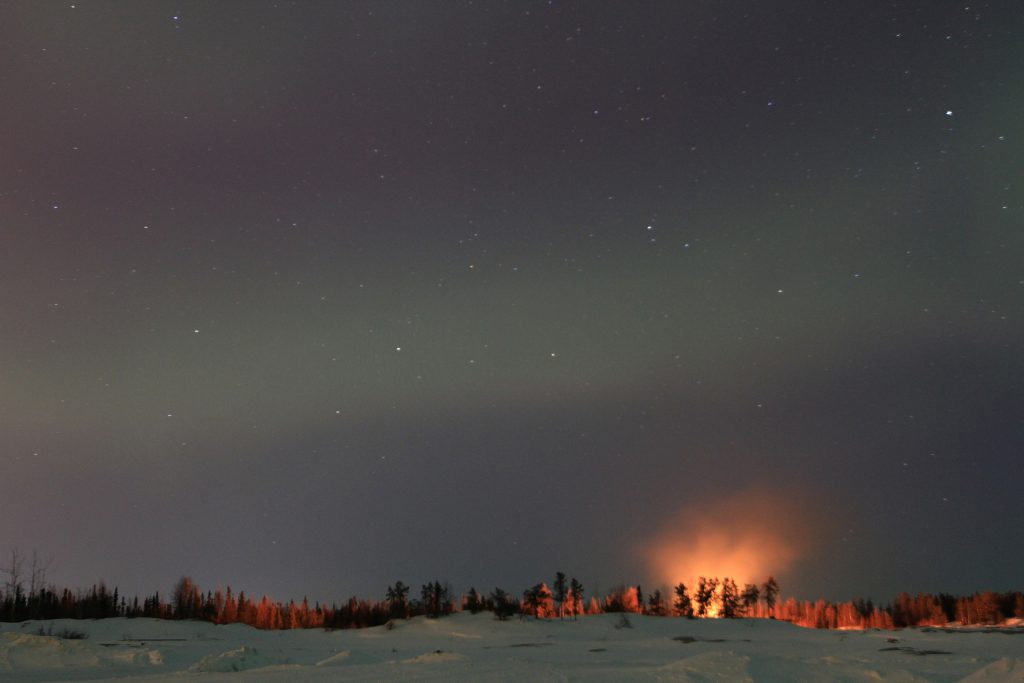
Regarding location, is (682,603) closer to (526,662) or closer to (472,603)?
(472,603)

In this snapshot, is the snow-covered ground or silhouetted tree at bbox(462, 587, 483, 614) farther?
silhouetted tree at bbox(462, 587, 483, 614)

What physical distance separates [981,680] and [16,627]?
109 feet

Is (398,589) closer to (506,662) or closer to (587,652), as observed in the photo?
(587,652)

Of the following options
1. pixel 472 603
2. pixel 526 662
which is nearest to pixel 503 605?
pixel 472 603

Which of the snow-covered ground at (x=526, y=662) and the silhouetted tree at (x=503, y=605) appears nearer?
the snow-covered ground at (x=526, y=662)

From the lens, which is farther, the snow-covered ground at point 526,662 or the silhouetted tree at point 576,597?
the silhouetted tree at point 576,597

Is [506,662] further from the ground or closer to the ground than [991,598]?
further from the ground

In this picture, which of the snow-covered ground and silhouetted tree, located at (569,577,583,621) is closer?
the snow-covered ground

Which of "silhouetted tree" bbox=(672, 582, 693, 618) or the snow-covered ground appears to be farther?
"silhouetted tree" bbox=(672, 582, 693, 618)

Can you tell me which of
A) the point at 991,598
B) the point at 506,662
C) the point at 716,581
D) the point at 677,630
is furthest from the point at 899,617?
the point at 506,662

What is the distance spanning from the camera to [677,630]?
31.3 m

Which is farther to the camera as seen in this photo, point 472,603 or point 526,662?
point 472,603

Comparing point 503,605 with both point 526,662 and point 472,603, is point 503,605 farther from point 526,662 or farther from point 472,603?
point 526,662

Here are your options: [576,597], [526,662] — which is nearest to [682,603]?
[576,597]
